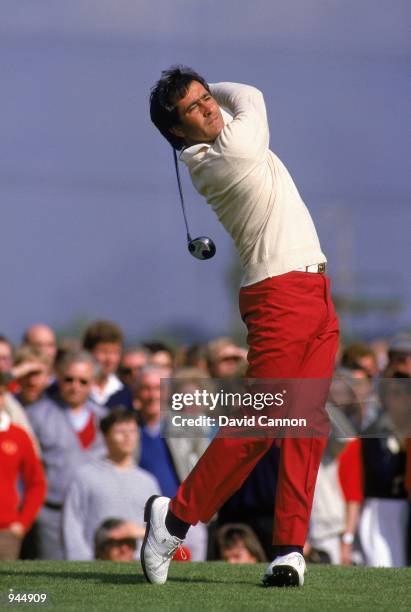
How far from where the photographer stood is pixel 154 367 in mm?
9812

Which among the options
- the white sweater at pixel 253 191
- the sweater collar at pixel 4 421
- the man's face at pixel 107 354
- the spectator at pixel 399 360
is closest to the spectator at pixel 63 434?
the sweater collar at pixel 4 421

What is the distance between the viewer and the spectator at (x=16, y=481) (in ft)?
27.0

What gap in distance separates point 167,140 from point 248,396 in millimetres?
1128

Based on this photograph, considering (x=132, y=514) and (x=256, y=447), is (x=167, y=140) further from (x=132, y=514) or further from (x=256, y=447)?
(x=132, y=514)

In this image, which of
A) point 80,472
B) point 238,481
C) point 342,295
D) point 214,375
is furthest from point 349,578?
point 342,295

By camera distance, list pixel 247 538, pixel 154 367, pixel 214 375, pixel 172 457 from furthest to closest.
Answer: pixel 214 375
pixel 154 367
pixel 172 457
pixel 247 538

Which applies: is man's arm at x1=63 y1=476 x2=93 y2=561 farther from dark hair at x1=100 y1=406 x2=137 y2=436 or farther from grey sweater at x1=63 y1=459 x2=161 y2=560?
dark hair at x1=100 y1=406 x2=137 y2=436

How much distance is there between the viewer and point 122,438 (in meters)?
8.64

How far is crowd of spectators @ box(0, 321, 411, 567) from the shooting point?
8.46m

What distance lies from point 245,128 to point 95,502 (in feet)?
11.9

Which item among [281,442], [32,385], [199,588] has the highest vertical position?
[32,385]

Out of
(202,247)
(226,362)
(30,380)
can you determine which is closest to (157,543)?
(202,247)

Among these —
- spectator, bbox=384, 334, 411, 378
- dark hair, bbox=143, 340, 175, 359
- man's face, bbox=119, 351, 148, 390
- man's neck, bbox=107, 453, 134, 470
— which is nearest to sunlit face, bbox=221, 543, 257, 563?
man's neck, bbox=107, 453, 134, 470

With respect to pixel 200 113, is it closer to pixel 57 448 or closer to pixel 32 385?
pixel 57 448
